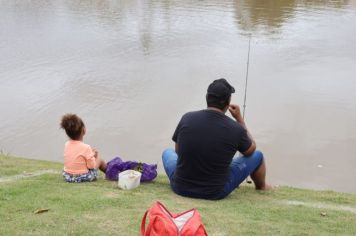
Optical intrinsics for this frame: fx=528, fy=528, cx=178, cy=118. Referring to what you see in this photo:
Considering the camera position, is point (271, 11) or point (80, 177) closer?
point (80, 177)

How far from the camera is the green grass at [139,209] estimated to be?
12.5 ft

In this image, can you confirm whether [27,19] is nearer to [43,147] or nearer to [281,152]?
[43,147]

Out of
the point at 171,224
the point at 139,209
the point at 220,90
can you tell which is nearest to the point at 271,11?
the point at 220,90

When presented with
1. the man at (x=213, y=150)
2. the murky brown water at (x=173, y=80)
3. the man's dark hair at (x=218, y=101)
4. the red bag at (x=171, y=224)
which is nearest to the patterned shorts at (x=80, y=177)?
the man at (x=213, y=150)

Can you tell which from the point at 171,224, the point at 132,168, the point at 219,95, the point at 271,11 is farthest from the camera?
the point at 271,11

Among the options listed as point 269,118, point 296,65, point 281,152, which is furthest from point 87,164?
point 296,65

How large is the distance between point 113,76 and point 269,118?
450 cm

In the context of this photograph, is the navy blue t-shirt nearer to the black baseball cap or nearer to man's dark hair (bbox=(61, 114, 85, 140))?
the black baseball cap

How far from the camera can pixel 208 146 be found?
14.7ft

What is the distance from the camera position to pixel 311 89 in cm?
1233

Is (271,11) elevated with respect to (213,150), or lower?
lower

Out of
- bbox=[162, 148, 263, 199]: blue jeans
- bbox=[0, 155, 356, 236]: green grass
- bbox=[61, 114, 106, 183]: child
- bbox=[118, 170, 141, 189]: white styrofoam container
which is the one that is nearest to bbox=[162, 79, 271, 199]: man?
bbox=[162, 148, 263, 199]: blue jeans

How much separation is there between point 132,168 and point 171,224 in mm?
2507

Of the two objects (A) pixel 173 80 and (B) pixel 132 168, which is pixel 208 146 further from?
(A) pixel 173 80
